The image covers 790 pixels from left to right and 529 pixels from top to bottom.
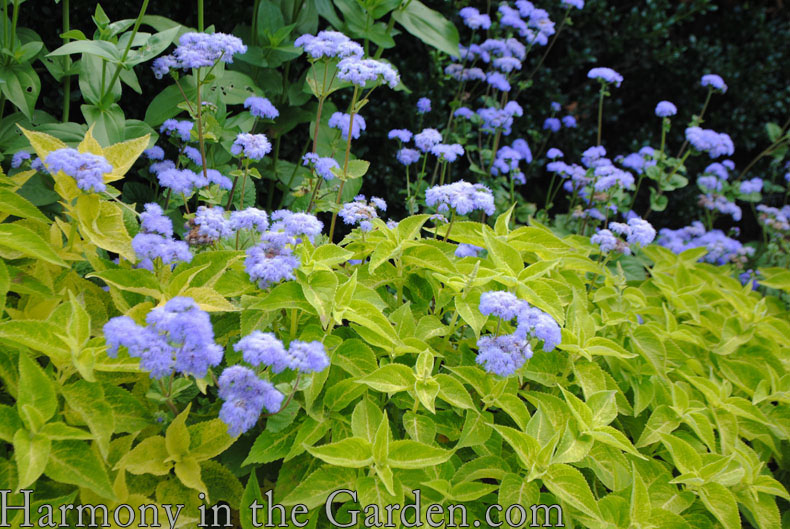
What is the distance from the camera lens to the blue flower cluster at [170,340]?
1.17 m

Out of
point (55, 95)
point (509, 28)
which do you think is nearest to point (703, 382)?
point (509, 28)

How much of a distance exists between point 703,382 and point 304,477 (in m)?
1.27

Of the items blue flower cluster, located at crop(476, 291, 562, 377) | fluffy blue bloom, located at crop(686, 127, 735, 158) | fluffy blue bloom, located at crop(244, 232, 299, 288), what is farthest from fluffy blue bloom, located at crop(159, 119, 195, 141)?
fluffy blue bloom, located at crop(686, 127, 735, 158)

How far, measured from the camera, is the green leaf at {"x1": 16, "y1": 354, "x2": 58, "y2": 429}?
1246 mm

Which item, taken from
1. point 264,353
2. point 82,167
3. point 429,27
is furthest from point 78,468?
point 429,27

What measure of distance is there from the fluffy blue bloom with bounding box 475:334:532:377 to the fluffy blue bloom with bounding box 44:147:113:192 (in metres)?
0.98

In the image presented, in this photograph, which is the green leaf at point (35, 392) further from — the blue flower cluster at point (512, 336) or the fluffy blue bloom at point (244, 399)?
the blue flower cluster at point (512, 336)

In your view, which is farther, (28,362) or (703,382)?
(703,382)

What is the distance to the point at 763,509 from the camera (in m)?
1.75

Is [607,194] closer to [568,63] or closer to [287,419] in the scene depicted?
[568,63]

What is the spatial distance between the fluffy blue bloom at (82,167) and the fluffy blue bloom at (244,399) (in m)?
0.59

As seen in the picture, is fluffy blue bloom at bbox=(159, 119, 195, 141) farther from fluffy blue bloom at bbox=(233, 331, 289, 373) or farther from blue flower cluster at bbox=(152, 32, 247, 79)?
fluffy blue bloom at bbox=(233, 331, 289, 373)

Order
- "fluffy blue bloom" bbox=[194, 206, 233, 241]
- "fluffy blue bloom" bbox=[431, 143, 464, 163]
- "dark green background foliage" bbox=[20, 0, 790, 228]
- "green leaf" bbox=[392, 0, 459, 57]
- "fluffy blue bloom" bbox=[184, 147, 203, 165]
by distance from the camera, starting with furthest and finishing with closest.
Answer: "dark green background foliage" bbox=[20, 0, 790, 228], "green leaf" bbox=[392, 0, 459, 57], "fluffy blue bloom" bbox=[431, 143, 464, 163], "fluffy blue bloom" bbox=[184, 147, 203, 165], "fluffy blue bloom" bbox=[194, 206, 233, 241]

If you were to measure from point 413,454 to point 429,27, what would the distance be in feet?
6.96
